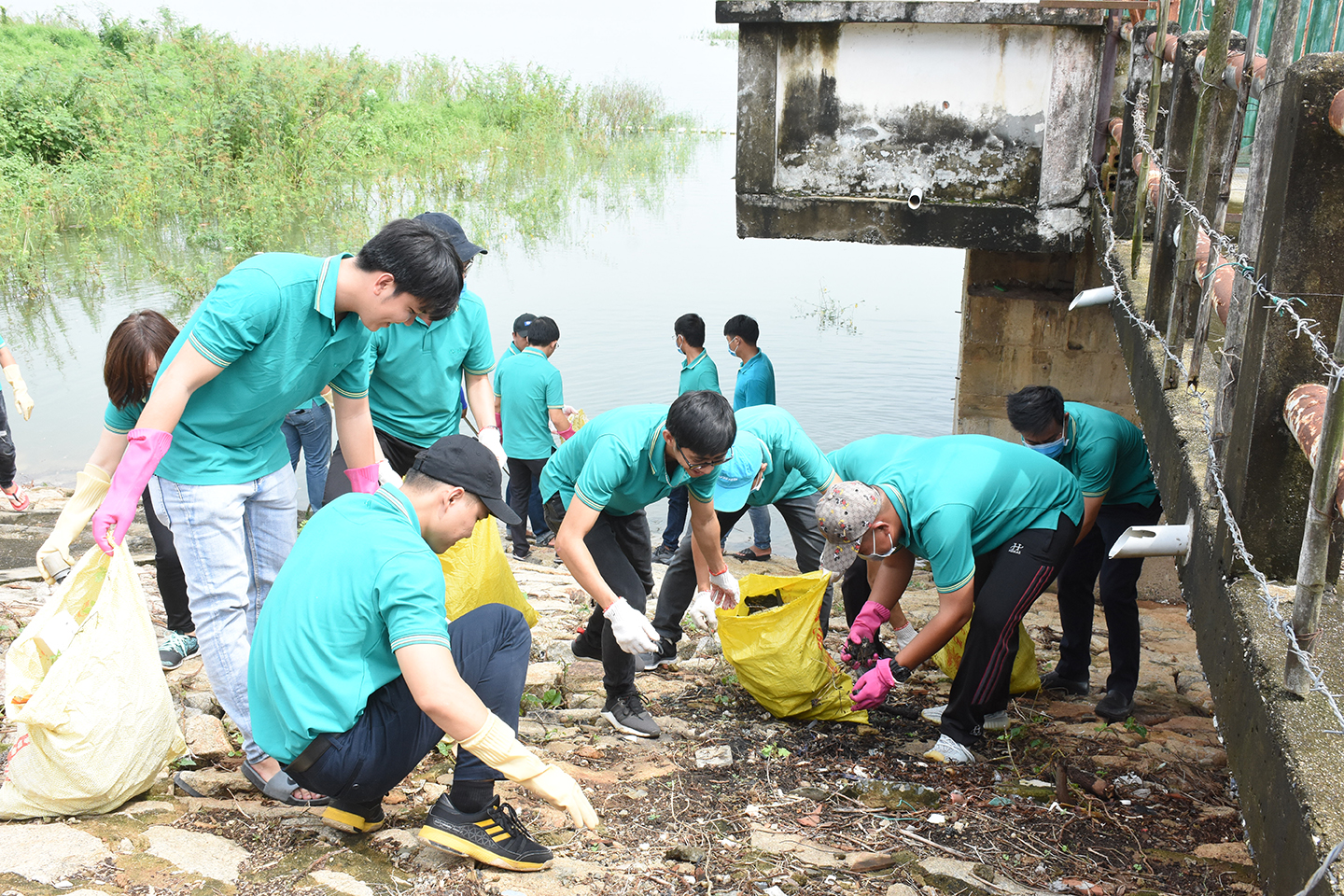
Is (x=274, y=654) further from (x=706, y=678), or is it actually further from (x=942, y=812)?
(x=706, y=678)

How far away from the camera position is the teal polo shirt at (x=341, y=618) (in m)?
2.19

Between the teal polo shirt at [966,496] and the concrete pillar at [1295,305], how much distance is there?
1.42 meters

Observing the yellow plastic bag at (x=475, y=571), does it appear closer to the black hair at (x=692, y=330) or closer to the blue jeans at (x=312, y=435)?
the blue jeans at (x=312, y=435)

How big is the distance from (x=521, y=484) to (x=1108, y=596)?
12.4 feet

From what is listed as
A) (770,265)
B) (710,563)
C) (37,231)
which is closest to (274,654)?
(710,563)

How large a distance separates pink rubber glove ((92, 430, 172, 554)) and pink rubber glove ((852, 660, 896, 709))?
2.48 m

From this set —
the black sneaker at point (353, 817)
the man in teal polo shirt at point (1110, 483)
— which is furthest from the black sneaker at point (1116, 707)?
the black sneaker at point (353, 817)

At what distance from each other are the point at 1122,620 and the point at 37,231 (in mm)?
14260

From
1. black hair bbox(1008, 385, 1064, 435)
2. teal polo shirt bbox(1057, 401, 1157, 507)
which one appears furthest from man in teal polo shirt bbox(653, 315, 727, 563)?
teal polo shirt bbox(1057, 401, 1157, 507)

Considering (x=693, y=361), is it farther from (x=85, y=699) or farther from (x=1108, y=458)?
(x=85, y=699)

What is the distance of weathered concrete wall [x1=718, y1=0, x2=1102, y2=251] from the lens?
17.7 ft

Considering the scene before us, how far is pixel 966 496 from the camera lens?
11.5 feet

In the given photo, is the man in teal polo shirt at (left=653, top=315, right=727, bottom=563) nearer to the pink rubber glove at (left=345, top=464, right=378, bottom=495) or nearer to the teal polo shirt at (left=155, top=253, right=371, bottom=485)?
the pink rubber glove at (left=345, top=464, right=378, bottom=495)

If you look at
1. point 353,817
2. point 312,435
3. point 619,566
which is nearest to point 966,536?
point 619,566
